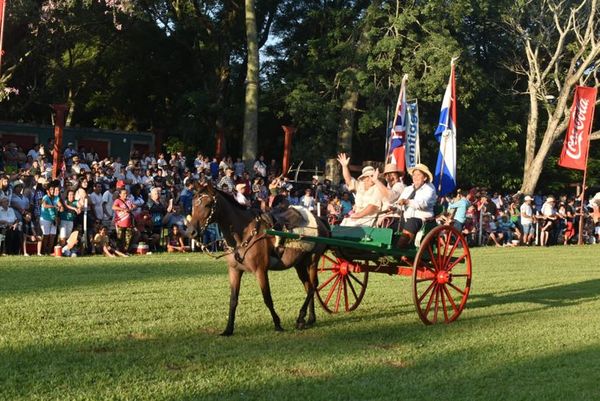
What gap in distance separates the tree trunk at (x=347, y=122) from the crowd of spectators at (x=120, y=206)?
7442 mm

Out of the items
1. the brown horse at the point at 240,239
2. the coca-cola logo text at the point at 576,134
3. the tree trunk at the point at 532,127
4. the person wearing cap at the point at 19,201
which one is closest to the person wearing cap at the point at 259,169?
the coca-cola logo text at the point at 576,134

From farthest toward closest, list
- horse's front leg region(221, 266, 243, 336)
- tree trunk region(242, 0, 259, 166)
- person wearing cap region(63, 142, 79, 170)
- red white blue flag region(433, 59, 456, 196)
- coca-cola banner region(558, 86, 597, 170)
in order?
tree trunk region(242, 0, 259, 166) < coca-cola banner region(558, 86, 597, 170) < person wearing cap region(63, 142, 79, 170) < red white blue flag region(433, 59, 456, 196) < horse's front leg region(221, 266, 243, 336)

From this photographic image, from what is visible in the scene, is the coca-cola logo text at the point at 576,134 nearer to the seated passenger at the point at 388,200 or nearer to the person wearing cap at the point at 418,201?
the seated passenger at the point at 388,200

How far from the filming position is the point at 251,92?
3697 cm

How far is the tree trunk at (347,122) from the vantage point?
39125mm

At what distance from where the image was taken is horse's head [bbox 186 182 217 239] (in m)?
9.59

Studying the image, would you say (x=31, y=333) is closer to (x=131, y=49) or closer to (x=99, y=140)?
(x=99, y=140)

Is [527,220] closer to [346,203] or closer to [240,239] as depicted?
[346,203]

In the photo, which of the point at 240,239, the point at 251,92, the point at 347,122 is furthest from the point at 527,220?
the point at 240,239

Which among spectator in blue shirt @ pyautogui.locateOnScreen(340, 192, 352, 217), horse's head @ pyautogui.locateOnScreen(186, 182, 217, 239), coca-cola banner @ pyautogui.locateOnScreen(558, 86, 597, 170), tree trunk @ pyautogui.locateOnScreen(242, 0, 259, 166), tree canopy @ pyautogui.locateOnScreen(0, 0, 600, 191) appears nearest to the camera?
horse's head @ pyautogui.locateOnScreen(186, 182, 217, 239)

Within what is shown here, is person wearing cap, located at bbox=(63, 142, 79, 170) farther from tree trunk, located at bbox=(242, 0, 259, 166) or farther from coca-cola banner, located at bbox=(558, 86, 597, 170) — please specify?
coca-cola banner, located at bbox=(558, 86, 597, 170)

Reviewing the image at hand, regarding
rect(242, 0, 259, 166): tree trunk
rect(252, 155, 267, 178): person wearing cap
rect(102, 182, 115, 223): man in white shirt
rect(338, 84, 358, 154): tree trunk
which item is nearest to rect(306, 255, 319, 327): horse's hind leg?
rect(102, 182, 115, 223): man in white shirt

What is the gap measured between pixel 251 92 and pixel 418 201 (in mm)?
25738

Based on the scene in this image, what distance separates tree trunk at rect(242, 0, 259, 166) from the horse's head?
2679 cm
